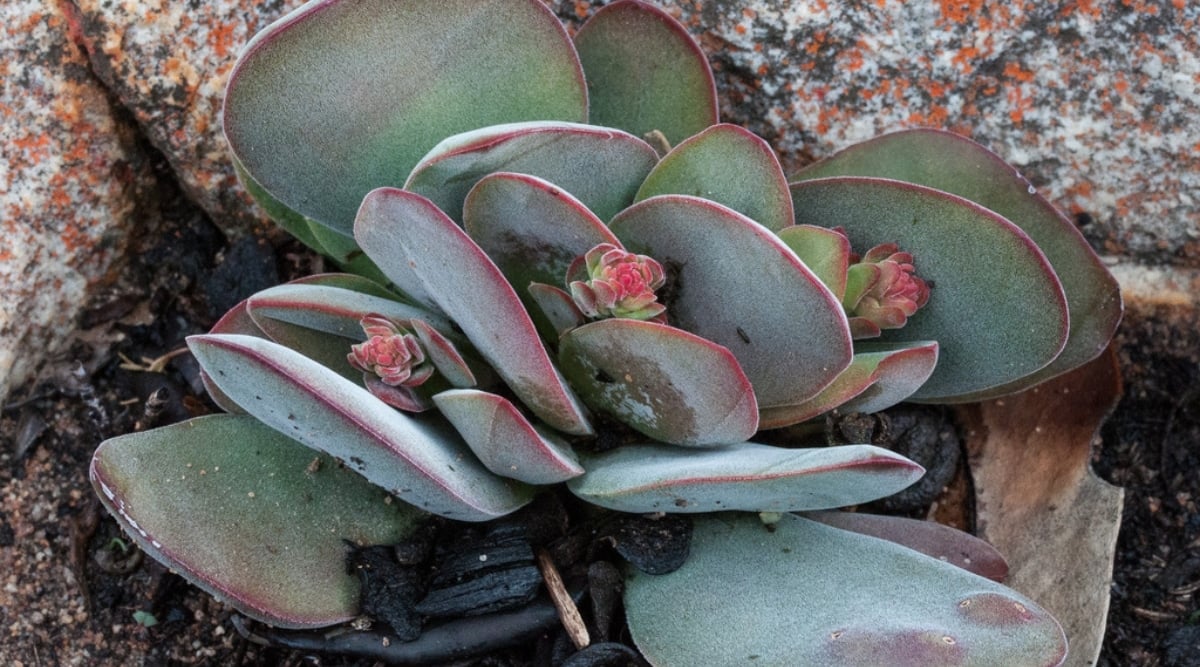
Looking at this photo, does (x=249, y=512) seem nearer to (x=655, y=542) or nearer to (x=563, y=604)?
(x=563, y=604)

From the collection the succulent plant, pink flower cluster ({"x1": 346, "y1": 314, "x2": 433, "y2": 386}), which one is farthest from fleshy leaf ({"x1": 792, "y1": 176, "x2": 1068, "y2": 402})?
pink flower cluster ({"x1": 346, "y1": 314, "x2": 433, "y2": 386})

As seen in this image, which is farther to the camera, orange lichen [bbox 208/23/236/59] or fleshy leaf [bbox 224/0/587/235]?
orange lichen [bbox 208/23/236/59]

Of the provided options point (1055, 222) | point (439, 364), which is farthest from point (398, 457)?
point (1055, 222)

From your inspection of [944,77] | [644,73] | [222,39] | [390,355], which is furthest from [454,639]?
[944,77]

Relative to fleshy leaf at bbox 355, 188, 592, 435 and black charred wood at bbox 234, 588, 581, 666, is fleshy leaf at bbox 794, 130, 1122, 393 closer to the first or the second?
fleshy leaf at bbox 355, 188, 592, 435

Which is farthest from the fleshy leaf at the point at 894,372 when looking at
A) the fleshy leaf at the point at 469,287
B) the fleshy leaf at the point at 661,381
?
the fleshy leaf at the point at 469,287

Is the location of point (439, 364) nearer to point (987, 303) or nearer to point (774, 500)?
point (774, 500)
